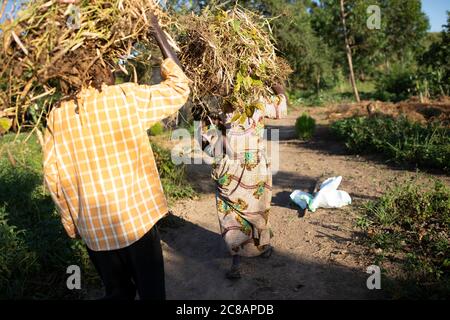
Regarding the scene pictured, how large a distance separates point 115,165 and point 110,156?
5cm

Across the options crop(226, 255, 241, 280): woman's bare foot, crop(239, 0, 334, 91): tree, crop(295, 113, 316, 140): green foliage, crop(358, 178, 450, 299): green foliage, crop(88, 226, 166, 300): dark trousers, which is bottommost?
crop(226, 255, 241, 280): woman's bare foot

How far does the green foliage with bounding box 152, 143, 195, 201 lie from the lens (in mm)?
5137

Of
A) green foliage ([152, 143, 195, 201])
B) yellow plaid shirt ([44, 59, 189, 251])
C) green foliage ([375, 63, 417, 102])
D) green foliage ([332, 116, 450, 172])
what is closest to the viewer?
yellow plaid shirt ([44, 59, 189, 251])

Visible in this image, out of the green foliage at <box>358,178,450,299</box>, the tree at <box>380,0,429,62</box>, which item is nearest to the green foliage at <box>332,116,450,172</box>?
the green foliage at <box>358,178,450,299</box>

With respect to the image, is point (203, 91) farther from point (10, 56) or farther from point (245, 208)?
point (10, 56)

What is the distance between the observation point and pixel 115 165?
6.53 feet

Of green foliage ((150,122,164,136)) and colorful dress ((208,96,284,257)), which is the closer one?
colorful dress ((208,96,284,257))

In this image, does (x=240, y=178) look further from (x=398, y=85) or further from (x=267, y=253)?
(x=398, y=85)

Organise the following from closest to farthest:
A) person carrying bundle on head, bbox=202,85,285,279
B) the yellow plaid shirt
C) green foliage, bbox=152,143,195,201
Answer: the yellow plaid shirt → person carrying bundle on head, bbox=202,85,285,279 → green foliage, bbox=152,143,195,201

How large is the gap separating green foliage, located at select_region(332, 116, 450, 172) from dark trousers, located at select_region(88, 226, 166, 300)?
419cm

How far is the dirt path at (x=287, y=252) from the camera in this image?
3.02 m

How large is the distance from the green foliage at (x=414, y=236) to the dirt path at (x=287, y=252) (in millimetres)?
171

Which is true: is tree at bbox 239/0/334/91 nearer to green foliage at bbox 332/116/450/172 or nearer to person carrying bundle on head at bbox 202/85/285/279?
green foliage at bbox 332/116/450/172

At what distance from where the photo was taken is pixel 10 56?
5.82 feet
